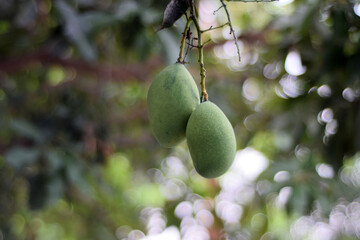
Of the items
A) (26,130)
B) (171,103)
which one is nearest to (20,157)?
(26,130)

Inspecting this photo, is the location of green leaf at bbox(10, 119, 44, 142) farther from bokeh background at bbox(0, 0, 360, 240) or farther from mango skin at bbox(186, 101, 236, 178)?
mango skin at bbox(186, 101, 236, 178)

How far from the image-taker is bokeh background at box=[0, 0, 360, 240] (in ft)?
Answer: 6.48

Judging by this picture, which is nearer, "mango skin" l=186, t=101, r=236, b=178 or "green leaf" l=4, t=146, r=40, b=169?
"mango skin" l=186, t=101, r=236, b=178

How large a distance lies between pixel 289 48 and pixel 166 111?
1394 millimetres

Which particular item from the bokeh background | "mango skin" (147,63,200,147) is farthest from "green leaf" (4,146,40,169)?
"mango skin" (147,63,200,147)

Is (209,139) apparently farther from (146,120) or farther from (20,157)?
(146,120)

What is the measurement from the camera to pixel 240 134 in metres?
3.35

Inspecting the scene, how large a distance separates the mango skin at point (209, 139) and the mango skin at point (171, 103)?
1.5 inches

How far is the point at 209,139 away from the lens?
0.88 m

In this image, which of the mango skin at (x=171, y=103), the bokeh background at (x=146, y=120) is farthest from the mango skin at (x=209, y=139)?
the bokeh background at (x=146, y=120)

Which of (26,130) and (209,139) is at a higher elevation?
(209,139)

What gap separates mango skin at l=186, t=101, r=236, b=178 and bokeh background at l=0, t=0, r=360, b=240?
93cm

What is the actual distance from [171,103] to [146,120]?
2.65 m

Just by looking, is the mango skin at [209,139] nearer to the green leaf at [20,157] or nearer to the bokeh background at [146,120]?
the bokeh background at [146,120]
